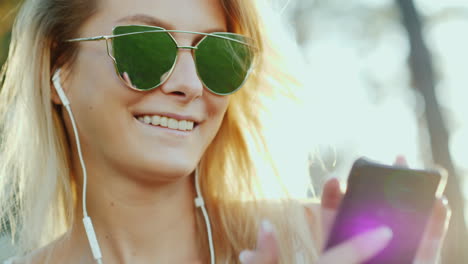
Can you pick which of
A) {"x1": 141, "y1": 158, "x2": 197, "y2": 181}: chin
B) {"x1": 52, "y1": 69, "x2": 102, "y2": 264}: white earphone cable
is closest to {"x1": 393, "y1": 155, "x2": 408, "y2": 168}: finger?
{"x1": 141, "y1": 158, "x2": 197, "y2": 181}: chin

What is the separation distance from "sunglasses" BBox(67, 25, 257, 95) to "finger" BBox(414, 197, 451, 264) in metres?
1.22

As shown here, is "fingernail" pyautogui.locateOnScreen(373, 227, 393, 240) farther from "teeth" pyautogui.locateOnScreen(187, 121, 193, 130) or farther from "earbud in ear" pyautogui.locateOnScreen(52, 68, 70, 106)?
"earbud in ear" pyautogui.locateOnScreen(52, 68, 70, 106)

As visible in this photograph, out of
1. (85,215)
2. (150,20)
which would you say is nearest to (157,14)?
(150,20)

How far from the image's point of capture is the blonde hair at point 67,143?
9.84ft

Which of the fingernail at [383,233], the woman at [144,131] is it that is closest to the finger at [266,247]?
the fingernail at [383,233]

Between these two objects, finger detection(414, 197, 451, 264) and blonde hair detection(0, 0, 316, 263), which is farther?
blonde hair detection(0, 0, 316, 263)

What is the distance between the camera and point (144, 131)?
273 cm

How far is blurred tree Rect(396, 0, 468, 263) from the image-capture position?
20.6 feet

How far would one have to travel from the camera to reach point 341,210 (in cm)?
170

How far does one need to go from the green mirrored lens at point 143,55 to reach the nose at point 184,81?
0.09 feet

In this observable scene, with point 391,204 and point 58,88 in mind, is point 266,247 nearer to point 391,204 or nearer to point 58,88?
point 391,204

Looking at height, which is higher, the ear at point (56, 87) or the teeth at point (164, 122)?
the ear at point (56, 87)

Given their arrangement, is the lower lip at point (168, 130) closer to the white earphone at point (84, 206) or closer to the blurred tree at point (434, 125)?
the white earphone at point (84, 206)

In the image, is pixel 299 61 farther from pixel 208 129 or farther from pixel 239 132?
pixel 208 129
